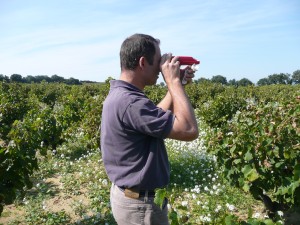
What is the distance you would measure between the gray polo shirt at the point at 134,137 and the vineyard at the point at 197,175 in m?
0.19

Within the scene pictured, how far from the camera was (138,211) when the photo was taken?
1978 mm

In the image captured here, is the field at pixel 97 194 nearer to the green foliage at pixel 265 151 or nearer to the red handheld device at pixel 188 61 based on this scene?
the green foliage at pixel 265 151

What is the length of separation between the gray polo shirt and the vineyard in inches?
7.3

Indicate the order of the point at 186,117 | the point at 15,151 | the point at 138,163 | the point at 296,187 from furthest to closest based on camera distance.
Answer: the point at 15,151 → the point at 296,187 → the point at 138,163 → the point at 186,117

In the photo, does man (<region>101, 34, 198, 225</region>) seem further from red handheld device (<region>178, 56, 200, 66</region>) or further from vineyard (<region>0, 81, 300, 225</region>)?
vineyard (<region>0, 81, 300, 225</region>)

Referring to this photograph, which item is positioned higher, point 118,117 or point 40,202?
point 118,117

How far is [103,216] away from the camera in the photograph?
178 inches

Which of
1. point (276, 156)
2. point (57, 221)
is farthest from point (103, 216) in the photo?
point (276, 156)

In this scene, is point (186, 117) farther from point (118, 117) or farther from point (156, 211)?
point (156, 211)

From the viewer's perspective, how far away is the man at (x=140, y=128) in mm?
1765

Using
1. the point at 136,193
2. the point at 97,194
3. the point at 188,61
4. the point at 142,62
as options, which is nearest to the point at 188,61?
the point at 188,61

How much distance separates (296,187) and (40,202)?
12.6 ft

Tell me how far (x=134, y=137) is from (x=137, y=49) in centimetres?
50

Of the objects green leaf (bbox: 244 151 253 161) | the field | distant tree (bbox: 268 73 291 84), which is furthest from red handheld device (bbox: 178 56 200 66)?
distant tree (bbox: 268 73 291 84)
